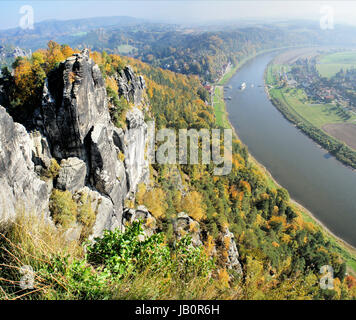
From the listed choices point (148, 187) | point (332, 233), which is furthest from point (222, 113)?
point (148, 187)

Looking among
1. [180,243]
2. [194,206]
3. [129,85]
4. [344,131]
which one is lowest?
[194,206]

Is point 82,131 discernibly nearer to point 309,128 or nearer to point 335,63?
point 309,128

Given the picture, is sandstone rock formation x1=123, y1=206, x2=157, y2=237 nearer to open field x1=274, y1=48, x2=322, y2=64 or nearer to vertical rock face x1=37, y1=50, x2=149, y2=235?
vertical rock face x1=37, y1=50, x2=149, y2=235

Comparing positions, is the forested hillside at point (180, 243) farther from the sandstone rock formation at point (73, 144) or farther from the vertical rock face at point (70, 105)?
the vertical rock face at point (70, 105)

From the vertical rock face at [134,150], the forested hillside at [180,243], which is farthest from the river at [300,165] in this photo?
the vertical rock face at [134,150]

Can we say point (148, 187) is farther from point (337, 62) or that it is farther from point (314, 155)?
point (337, 62)

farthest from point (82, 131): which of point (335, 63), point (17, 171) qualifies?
point (335, 63)

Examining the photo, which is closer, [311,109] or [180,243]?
[180,243]
